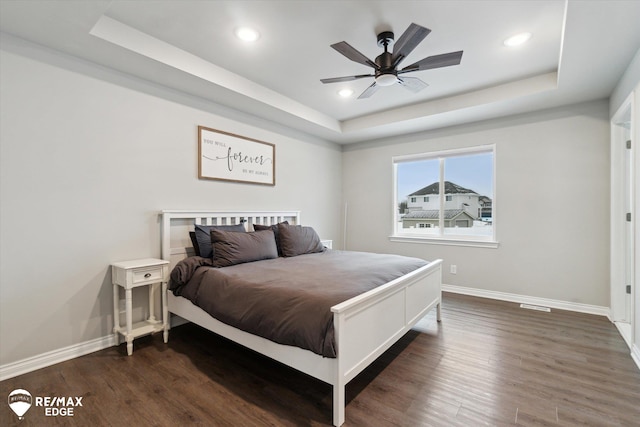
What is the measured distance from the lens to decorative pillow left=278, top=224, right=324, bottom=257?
3660 millimetres

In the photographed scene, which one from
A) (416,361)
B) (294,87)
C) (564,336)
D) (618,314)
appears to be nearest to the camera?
(416,361)

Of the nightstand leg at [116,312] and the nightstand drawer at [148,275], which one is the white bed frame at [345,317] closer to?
the nightstand drawer at [148,275]

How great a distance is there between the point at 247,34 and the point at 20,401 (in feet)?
10.1

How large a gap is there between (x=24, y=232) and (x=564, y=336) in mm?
4805

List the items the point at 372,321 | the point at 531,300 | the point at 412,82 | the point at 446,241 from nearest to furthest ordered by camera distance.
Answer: the point at 372,321 → the point at 412,82 → the point at 531,300 → the point at 446,241

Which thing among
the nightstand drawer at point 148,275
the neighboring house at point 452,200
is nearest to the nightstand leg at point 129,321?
the nightstand drawer at point 148,275

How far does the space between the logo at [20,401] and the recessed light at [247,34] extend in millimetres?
3035

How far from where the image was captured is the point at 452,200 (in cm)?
473

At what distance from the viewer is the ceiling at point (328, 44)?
7.17ft

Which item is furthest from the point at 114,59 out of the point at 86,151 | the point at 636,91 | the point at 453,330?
the point at 636,91

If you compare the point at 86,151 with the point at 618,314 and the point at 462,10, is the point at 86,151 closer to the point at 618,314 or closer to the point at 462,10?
the point at 462,10

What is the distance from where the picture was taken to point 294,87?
366cm

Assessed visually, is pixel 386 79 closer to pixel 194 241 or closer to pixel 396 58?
pixel 396 58

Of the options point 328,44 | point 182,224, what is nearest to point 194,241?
point 182,224
